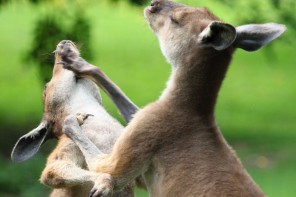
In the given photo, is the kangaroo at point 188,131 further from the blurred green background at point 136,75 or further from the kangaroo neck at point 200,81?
the blurred green background at point 136,75

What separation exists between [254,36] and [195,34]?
332mm

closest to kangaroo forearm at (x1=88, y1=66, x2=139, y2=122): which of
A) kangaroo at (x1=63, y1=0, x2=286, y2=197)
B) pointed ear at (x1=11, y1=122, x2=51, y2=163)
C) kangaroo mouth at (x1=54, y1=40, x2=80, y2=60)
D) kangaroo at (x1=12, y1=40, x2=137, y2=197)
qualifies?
kangaroo at (x1=12, y1=40, x2=137, y2=197)

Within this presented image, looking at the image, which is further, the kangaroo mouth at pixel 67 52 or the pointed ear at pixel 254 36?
the kangaroo mouth at pixel 67 52

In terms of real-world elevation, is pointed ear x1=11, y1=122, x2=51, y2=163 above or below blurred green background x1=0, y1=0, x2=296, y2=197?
below

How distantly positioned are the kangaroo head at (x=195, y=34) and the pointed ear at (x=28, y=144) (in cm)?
112

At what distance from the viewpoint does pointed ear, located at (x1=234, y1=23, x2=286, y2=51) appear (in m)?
5.98

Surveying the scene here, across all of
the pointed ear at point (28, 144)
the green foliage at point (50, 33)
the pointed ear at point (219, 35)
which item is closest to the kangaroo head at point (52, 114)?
the pointed ear at point (28, 144)

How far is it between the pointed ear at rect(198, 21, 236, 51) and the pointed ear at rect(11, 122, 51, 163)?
1491 mm

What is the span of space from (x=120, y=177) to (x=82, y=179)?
0.36 m

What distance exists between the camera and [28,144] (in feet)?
22.2

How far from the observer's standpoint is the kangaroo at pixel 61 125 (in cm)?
639

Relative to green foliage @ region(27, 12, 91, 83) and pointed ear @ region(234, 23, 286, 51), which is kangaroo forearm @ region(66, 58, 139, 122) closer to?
pointed ear @ region(234, 23, 286, 51)

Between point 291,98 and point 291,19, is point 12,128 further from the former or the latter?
point 291,98

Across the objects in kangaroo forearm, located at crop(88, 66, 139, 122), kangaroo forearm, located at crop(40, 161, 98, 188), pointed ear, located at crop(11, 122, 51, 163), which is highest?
kangaroo forearm, located at crop(88, 66, 139, 122)
